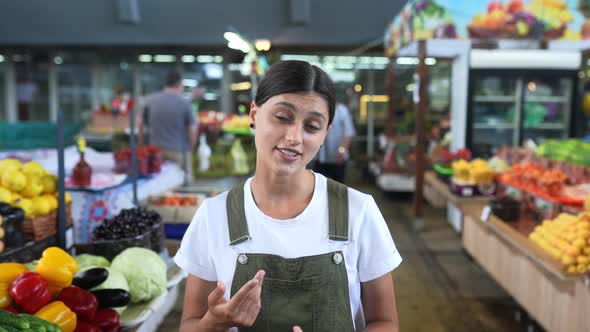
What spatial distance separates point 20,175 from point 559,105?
7229 mm

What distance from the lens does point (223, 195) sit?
1.47 m

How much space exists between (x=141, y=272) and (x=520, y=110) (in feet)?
21.2

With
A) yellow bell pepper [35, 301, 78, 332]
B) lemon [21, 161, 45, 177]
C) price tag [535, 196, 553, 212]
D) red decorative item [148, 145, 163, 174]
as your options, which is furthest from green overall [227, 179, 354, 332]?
red decorative item [148, 145, 163, 174]

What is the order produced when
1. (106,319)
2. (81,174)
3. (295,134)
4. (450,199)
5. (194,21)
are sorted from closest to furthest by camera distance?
(295,134)
(106,319)
(81,174)
(450,199)
(194,21)

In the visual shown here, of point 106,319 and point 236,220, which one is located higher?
point 236,220

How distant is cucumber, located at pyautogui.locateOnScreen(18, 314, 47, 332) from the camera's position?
163 centimetres

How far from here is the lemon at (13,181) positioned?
2617mm

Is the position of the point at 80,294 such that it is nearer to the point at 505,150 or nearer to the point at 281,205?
the point at 281,205

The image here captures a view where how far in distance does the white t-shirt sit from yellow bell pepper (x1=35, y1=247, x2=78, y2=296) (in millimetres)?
829

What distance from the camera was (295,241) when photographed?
137 cm

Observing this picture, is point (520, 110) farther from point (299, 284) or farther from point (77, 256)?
point (299, 284)

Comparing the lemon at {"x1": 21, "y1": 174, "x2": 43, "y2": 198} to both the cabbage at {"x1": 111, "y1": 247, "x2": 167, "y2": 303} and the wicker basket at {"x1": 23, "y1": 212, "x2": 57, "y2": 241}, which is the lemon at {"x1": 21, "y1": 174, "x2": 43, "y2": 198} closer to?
the wicker basket at {"x1": 23, "y1": 212, "x2": 57, "y2": 241}

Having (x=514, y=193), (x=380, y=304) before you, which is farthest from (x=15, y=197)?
(x=514, y=193)

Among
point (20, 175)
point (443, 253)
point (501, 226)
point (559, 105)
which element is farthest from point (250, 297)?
point (559, 105)
